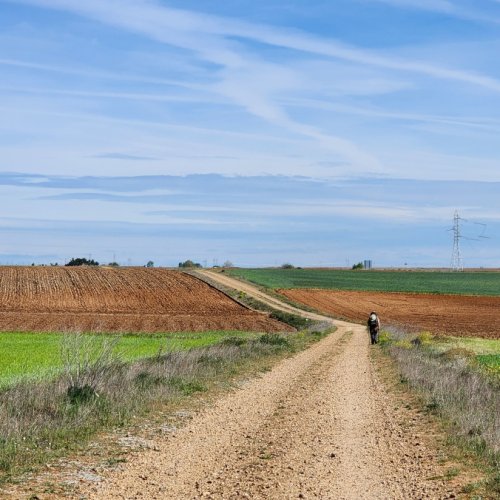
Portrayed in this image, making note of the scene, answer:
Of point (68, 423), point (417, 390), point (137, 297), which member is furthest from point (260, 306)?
point (68, 423)

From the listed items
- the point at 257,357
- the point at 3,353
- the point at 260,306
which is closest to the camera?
the point at 257,357

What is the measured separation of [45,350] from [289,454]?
81.8 feet

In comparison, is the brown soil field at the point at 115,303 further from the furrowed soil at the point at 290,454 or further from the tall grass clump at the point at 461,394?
the furrowed soil at the point at 290,454

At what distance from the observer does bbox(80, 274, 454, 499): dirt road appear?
1048 centimetres

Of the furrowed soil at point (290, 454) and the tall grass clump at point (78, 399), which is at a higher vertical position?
the tall grass clump at point (78, 399)

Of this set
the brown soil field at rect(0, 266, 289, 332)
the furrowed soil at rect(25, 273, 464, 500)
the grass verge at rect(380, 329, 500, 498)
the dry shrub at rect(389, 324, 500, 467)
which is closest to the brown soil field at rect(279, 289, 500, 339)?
the brown soil field at rect(0, 266, 289, 332)

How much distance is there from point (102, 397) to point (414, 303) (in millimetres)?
78079

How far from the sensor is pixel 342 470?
38.0 ft

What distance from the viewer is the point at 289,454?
500 inches

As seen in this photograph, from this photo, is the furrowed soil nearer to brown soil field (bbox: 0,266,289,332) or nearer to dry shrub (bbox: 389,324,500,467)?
dry shrub (bbox: 389,324,500,467)

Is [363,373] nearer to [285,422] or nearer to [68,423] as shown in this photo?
[285,422]

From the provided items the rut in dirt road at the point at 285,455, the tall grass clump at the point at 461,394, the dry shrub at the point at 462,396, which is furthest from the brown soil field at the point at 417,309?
the rut in dirt road at the point at 285,455

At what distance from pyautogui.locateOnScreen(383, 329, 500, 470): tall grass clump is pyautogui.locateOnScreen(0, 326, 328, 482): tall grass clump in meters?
5.75

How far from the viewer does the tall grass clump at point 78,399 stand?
12681 millimetres
